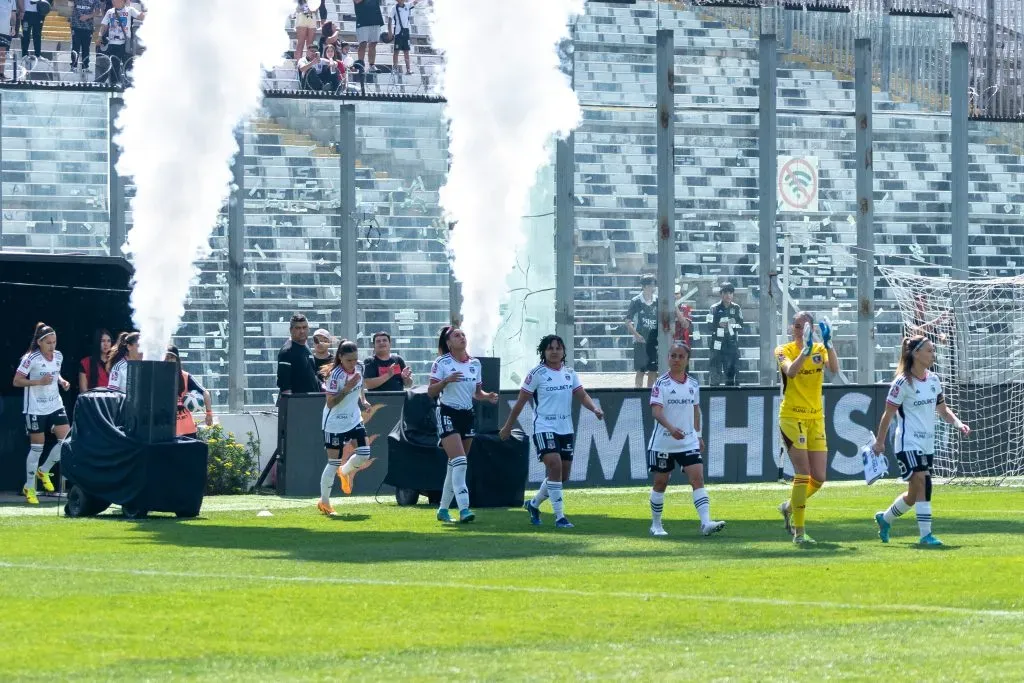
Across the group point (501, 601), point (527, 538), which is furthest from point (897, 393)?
point (501, 601)

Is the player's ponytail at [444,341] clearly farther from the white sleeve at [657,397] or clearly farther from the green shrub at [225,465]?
the green shrub at [225,465]

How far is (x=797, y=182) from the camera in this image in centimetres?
2883

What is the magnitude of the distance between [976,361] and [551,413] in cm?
1109

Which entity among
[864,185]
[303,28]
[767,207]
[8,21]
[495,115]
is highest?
[303,28]

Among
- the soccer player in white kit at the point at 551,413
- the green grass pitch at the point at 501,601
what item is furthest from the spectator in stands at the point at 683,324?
the soccer player in white kit at the point at 551,413

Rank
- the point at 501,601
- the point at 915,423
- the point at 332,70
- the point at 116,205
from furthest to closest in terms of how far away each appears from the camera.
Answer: the point at 332,70
the point at 116,205
the point at 915,423
the point at 501,601

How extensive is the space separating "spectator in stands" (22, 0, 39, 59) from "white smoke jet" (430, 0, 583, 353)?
6387mm

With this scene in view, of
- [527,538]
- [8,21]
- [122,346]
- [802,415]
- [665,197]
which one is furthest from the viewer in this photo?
[8,21]

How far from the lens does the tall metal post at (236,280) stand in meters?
24.3

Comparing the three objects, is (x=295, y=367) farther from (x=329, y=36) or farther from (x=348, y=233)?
(x=329, y=36)

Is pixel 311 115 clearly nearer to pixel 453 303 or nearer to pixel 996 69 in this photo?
pixel 453 303

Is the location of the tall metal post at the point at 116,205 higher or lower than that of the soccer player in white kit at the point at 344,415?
higher

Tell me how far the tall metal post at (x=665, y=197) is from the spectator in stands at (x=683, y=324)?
0.31 meters

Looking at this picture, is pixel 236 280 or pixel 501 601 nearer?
pixel 501 601
